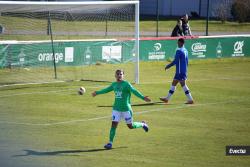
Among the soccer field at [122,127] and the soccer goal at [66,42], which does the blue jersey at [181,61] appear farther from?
the soccer goal at [66,42]

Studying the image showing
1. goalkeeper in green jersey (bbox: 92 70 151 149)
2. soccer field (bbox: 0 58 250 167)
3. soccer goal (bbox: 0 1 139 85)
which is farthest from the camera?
soccer goal (bbox: 0 1 139 85)

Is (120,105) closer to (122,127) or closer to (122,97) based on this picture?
(122,97)

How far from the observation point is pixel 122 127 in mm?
19156

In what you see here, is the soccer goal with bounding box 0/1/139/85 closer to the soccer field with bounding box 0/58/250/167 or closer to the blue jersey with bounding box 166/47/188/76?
the soccer field with bounding box 0/58/250/167

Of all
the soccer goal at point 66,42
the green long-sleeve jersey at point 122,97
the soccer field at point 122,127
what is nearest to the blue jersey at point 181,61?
the soccer field at point 122,127

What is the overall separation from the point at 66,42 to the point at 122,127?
11254 mm

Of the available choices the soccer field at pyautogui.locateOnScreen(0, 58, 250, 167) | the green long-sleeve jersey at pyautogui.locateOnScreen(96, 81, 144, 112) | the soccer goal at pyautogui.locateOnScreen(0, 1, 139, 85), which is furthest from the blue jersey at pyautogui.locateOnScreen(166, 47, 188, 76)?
the green long-sleeve jersey at pyautogui.locateOnScreen(96, 81, 144, 112)

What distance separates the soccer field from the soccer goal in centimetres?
125

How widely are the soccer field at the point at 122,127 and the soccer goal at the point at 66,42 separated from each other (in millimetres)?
1250

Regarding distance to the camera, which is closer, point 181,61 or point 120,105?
point 120,105

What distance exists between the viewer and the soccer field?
15.2m

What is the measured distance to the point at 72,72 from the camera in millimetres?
29641

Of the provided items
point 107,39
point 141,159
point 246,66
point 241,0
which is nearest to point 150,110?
point 141,159

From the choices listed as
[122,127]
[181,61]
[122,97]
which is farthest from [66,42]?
[122,97]
